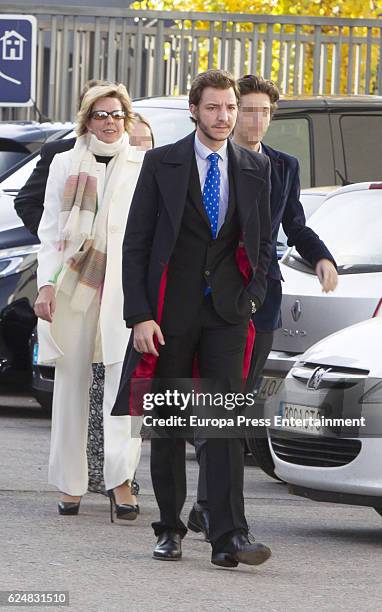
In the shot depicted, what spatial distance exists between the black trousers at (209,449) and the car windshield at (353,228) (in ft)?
7.86

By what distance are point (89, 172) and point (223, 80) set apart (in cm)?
154

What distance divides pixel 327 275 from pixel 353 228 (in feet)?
7.30

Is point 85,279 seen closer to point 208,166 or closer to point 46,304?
point 46,304

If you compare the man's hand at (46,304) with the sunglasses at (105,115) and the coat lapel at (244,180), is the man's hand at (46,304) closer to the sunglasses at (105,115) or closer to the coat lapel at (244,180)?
the sunglasses at (105,115)

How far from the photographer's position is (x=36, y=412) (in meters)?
12.9

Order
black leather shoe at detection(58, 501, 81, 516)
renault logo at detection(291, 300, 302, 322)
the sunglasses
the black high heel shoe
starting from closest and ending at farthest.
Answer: the black high heel shoe
black leather shoe at detection(58, 501, 81, 516)
the sunglasses
renault logo at detection(291, 300, 302, 322)

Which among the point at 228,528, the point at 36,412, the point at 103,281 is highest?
the point at 103,281

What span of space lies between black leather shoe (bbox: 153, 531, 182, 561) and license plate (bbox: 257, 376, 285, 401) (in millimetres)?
1537

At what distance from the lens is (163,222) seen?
688cm

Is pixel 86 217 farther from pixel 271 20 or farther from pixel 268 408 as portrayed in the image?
pixel 271 20

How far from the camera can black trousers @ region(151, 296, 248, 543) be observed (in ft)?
22.4

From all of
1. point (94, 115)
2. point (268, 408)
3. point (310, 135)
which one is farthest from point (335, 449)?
point (310, 135)

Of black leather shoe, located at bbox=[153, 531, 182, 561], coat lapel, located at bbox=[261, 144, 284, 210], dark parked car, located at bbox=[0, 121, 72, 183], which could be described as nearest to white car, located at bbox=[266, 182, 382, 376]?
coat lapel, located at bbox=[261, 144, 284, 210]

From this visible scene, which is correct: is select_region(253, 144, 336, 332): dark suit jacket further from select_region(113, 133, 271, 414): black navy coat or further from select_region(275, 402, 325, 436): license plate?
select_region(113, 133, 271, 414): black navy coat
